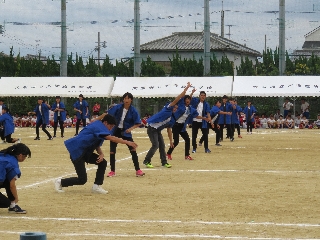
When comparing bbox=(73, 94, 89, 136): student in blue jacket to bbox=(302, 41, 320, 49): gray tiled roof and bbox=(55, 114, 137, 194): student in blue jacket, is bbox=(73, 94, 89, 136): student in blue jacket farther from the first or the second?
bbox=(302, 41, 320, 49): gray tiled roof

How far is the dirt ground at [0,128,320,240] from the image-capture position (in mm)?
10352

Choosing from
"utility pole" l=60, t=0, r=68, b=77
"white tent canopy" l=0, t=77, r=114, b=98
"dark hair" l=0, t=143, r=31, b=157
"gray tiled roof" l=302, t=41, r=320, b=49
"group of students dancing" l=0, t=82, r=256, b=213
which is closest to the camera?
"dark hair" l=0, t=143, r=31, b=157

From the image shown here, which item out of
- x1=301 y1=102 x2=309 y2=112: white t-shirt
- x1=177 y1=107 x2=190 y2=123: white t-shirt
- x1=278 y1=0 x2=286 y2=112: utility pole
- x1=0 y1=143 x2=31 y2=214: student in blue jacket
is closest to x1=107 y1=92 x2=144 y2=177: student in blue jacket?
x1=177 y1=107 x2=190 y2=123: white t-shirt

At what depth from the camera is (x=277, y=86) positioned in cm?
4656

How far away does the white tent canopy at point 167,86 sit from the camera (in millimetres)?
47031

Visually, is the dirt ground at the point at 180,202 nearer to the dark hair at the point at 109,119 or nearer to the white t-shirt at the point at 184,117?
the white t-shirt at the point at 184,117

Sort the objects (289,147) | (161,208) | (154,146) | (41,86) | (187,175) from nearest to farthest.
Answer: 1. (161,208)
2. (187,175)
3. (154,146)
4. (289,147)
5. (41,86)

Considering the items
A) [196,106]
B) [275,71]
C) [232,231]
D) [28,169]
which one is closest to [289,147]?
[196,106]

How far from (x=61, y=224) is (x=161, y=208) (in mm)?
2171

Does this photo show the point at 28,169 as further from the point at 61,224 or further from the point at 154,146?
the point at 61,224

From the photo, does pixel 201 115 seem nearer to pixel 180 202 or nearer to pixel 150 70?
pixel 180 202

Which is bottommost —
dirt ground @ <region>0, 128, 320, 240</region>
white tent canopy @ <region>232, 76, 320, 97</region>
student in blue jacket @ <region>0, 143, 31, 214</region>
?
dirt ground @ <region>0, 128, 320, 240</region>

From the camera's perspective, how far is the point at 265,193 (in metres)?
14.5

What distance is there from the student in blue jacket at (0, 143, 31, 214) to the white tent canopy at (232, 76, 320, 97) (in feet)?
113
